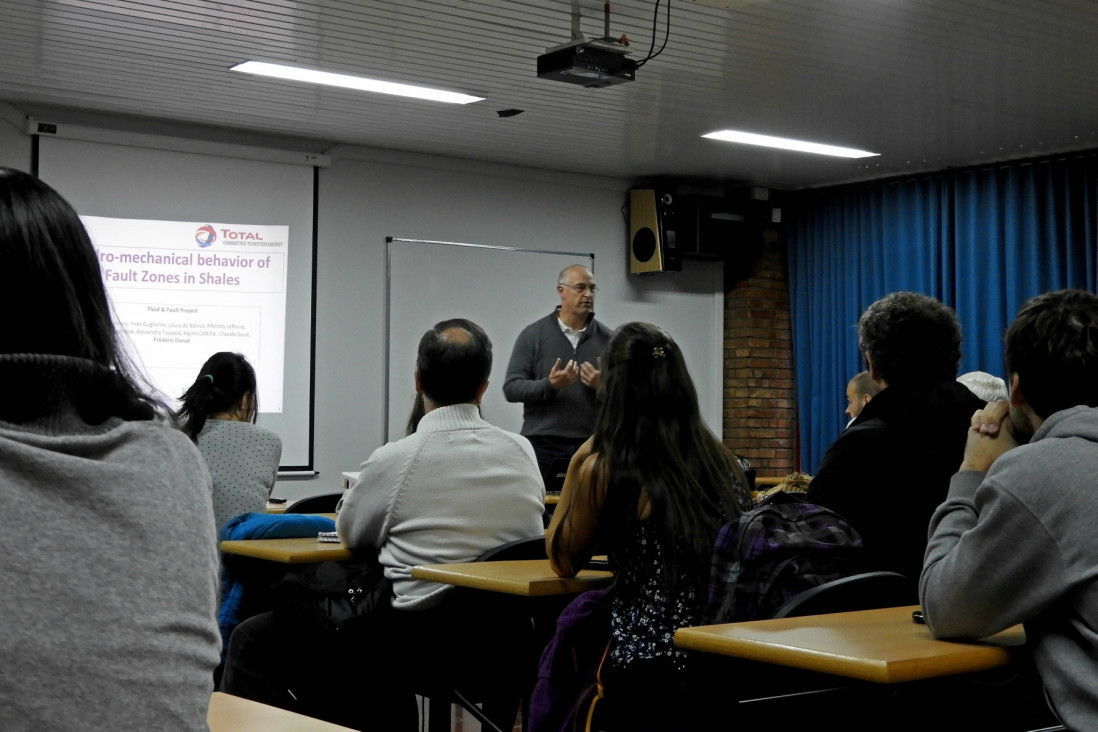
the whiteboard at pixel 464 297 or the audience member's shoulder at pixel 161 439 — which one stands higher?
the whiteboard at pixel 464 297

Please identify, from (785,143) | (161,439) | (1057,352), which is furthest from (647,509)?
(785,143)

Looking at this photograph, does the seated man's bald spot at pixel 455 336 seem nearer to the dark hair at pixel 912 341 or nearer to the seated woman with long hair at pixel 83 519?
the dark hair at pixel 912 341

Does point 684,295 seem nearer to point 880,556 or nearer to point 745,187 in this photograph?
point 745,187

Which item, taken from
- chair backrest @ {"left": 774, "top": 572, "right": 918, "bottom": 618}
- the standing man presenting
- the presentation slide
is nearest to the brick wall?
the standing man presenting

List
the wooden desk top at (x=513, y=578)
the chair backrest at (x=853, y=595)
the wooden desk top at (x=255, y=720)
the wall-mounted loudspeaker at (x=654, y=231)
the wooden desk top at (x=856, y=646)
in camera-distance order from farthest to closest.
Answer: the wall-mounted loudspeaker at (x=654, y=231)
the wooden desk top at (x=513, y=578)
the chair backrest at (x=853, y=595)
the wooden desk top at (x=856, y=646)
the wooden desk top at (x=255, y=720)

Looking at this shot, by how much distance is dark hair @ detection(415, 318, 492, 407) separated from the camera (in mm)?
3123

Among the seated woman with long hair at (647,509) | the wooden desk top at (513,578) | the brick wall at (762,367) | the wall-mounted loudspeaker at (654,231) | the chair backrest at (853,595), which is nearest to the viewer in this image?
the chair backrest at (853,595)

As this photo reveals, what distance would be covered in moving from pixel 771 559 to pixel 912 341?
843 mm

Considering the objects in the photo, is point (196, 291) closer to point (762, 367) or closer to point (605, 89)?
point (605, 89)

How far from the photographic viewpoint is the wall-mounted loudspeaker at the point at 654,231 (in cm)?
814

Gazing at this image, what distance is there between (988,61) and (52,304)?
16.8ft

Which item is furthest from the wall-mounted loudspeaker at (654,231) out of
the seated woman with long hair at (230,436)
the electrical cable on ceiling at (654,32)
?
the seated woman with long hair at (230,436)

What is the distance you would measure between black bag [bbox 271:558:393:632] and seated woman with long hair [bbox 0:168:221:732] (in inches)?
81.5

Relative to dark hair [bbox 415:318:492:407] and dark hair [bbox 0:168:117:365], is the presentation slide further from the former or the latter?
dark hair [bbox 0:168:117:365]
